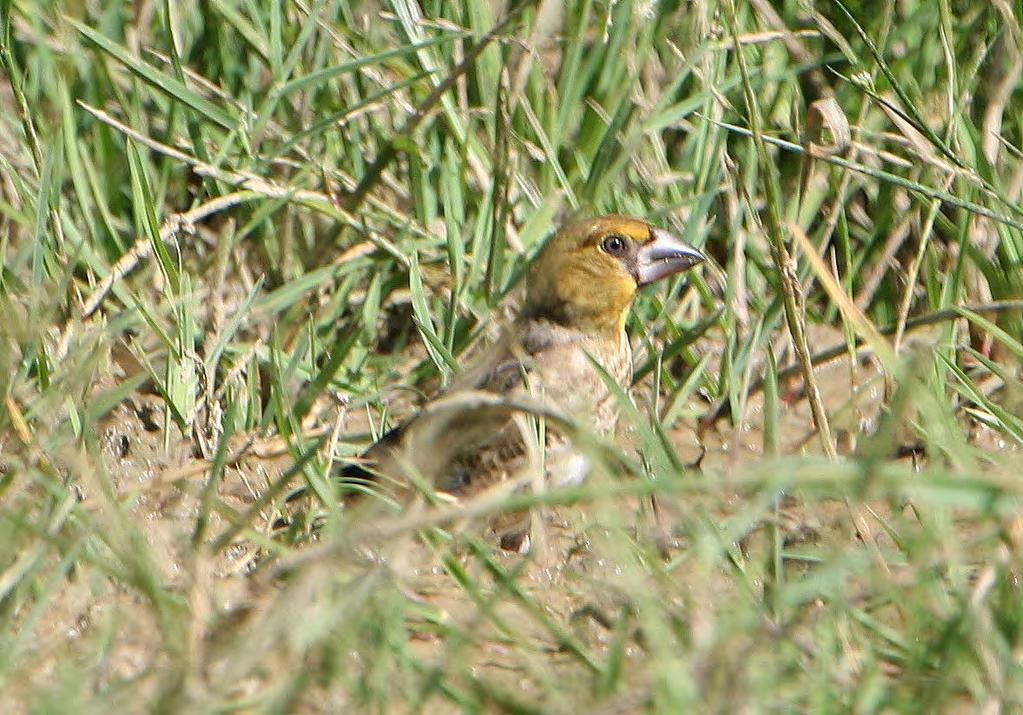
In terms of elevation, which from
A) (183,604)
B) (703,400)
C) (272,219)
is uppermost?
(183,604)

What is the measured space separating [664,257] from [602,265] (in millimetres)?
168

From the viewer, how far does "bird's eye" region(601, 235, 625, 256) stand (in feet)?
15.2

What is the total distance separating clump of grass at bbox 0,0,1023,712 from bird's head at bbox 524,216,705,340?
170 mm

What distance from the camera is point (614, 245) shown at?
182 inches

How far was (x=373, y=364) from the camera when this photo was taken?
198 inches

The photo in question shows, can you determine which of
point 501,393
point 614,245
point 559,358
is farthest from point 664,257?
point 501,393

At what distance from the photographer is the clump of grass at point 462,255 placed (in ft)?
11.6

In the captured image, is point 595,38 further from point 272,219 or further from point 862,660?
point 862,660

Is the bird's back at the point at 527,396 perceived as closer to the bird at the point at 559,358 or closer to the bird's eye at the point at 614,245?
the bird at the point at 559,358

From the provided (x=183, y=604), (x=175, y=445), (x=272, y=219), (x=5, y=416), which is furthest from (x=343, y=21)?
(x=183, y=604)

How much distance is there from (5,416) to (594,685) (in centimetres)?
171

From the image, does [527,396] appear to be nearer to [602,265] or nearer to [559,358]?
[559,358]

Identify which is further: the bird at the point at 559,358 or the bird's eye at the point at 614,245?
the bird's eye at the point at 614,245

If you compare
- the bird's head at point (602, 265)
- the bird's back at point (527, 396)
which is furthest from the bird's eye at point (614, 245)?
the bird's back at point (527, 396)
